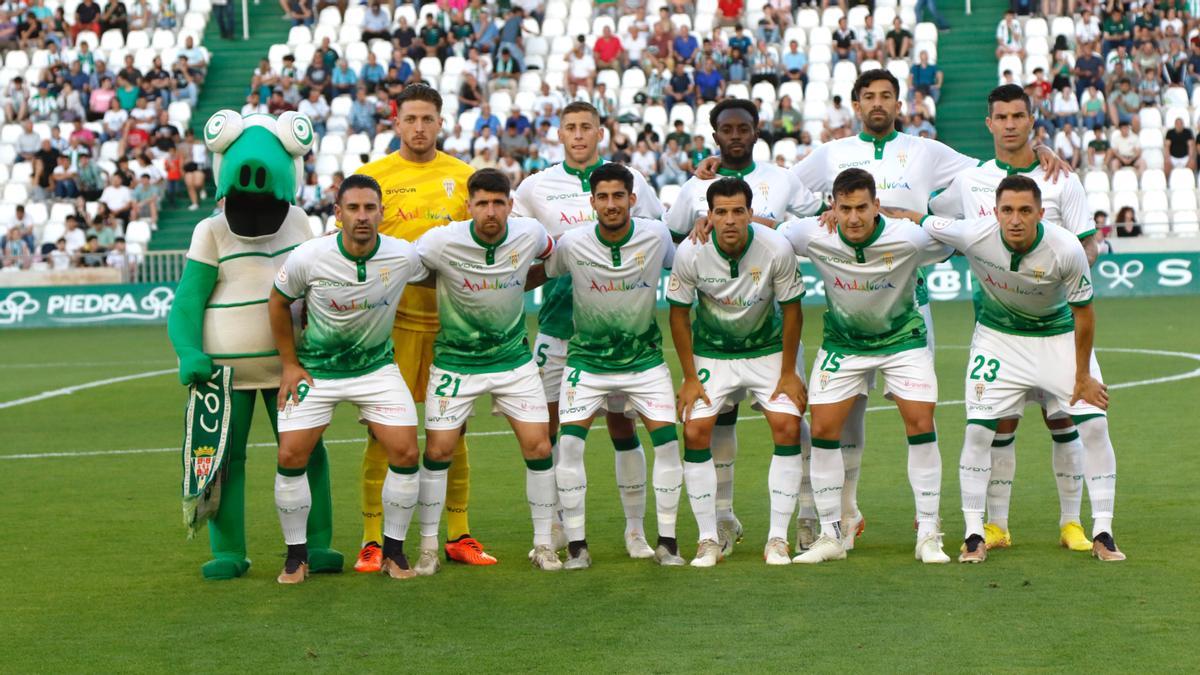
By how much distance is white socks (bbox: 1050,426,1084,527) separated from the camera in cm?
796

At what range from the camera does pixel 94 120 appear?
30.7 metres

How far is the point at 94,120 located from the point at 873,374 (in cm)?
2557

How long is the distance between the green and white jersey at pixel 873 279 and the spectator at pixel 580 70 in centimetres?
2129

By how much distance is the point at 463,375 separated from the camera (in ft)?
25.6

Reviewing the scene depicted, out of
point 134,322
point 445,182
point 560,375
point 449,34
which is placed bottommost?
point 134,322

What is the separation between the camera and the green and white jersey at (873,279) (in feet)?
25.3

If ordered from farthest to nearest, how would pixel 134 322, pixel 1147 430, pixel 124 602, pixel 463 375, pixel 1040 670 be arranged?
pixel 134 322 < pixel 1147 430 < pixel 463 375 < pixel 124 602 < pixel 1040 670

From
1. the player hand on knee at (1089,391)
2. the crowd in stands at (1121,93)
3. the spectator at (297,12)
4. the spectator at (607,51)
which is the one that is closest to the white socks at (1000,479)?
the player hand on knee at (1089,391)

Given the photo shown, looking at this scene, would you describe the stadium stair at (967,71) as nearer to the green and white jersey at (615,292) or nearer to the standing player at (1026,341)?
the standing player at (1026,341)

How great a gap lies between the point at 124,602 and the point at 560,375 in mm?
Result: 2481

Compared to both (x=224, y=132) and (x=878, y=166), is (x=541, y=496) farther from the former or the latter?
(x=878, y=166)

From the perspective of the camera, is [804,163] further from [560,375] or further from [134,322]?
[134,322]

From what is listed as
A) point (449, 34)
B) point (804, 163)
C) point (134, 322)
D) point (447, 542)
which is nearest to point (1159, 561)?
point (804, 163)

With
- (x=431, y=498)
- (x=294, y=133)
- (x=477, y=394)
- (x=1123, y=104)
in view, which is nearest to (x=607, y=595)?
(x=431, y=498)
